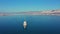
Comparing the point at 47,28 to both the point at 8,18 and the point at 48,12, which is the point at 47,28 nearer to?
the point at 48,12

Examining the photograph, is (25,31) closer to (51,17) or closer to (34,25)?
(34,25)

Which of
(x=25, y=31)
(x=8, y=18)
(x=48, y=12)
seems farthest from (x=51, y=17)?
(x=8, y=18)

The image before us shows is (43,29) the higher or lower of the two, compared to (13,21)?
lower

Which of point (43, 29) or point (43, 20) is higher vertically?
point (43, 20)

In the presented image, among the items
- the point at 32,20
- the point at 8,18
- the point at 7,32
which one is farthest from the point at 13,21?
the point at 32,20

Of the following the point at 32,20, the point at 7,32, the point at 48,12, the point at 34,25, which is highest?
the point at 48,12

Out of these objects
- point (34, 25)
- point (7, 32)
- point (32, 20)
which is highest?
point (32, 20)
